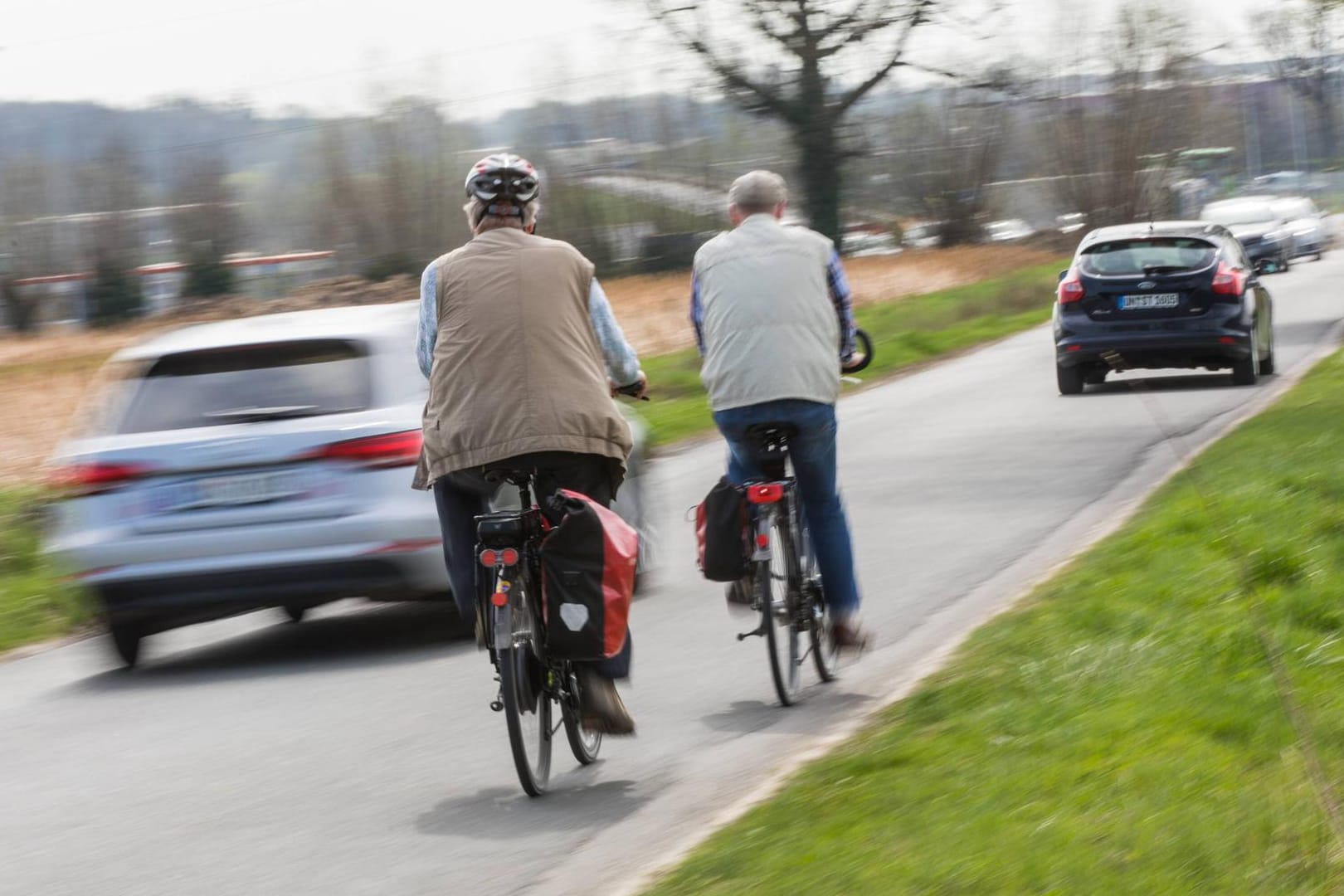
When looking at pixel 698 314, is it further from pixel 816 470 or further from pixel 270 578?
pixel 270 578

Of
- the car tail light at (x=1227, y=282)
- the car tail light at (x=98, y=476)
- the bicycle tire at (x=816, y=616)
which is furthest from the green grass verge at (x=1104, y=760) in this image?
the car tail light at (x=1227, y=282)

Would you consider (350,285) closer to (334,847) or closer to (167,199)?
(167,199)

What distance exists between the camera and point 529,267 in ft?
18.9

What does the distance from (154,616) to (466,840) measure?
143 inches

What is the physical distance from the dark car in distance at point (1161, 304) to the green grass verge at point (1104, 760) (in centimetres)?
1060

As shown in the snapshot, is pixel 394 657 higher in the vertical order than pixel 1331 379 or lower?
higher

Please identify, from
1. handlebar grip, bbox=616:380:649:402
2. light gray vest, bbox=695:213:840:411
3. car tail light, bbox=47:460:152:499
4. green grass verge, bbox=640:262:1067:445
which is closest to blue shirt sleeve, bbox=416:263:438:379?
handlebar grip, bbox=616:380:649:402

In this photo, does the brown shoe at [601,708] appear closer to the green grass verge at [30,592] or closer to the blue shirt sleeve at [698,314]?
the blue shirt sleeve at [698,314]

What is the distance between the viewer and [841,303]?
7.02 m

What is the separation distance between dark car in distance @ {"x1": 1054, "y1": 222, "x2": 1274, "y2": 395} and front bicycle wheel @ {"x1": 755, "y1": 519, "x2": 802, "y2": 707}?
12019 mm

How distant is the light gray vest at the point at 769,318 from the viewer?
677 centimetres

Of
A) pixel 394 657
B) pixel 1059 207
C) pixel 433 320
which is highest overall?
pixel 433 320

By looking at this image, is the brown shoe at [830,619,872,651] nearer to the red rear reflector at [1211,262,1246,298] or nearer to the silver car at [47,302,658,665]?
the silver car at [47,302,658,665]

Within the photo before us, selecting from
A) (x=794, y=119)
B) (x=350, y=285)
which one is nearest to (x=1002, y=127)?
(x=350, y=285)
